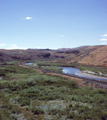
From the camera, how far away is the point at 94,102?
48.3ft

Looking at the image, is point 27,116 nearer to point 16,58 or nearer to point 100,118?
point 100,118

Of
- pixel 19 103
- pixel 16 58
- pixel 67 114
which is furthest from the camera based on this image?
pixel 16 58

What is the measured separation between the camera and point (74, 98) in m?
16.0

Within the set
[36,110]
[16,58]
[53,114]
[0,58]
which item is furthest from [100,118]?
[16,58]

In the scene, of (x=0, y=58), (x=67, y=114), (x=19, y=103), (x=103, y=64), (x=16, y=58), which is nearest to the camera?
(x=67, y=114)

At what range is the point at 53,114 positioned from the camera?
11.6 m

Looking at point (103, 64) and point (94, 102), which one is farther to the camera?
point (103, 64)

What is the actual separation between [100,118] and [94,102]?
4.30 m

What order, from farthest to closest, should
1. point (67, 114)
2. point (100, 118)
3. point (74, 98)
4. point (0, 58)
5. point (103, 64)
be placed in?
point (0, 58) < point (103, 64) < point (74, 98) < point (67, 114) < point (100, 118)

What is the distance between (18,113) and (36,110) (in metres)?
1.55

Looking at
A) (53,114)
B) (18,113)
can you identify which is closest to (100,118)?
(53,114)

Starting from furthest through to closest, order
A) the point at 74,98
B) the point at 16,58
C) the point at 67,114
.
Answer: the point at 16,58 → the point at 74,98 → the point at 67,114

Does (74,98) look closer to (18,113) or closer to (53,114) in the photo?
(53,114)

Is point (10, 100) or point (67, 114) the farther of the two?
point (10, 100)
